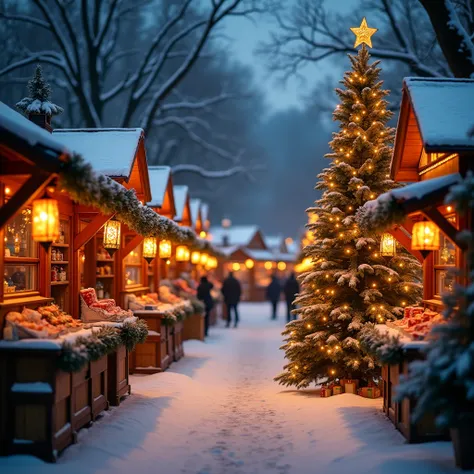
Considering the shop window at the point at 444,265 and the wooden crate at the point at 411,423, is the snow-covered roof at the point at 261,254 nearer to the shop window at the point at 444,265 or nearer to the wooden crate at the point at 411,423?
the shop window at the point at 444,265

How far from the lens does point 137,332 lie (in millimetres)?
10953

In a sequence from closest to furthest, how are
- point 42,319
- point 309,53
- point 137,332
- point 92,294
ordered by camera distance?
point 42,319 < point 137,332 < point 92,294 < point 309,53

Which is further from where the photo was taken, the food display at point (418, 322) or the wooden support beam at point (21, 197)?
the food display at point (418, 322)

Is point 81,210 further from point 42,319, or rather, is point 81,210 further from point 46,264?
point 42,319

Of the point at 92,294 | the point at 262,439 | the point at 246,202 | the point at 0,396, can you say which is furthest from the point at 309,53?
the point at 246,202

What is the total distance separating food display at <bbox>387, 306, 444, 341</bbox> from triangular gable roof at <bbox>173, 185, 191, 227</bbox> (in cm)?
1406

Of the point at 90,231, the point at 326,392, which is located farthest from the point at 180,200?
the point at 326,392

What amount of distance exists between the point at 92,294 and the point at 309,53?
46.2 ft

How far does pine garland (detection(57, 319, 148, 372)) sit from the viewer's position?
7749 mm

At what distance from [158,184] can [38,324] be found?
37.0ft

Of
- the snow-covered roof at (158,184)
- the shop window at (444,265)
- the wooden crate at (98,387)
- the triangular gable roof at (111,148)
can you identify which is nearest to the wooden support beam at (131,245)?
the triangular gable roof at (111,148)

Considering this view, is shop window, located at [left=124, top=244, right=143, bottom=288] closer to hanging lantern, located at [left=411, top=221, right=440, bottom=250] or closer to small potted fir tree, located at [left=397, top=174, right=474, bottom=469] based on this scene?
hanging lantern, located at [left=411, top=221, right=440, bottom=250]

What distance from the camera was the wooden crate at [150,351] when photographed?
14.4 meters

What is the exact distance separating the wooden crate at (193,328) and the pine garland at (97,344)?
397 inches
